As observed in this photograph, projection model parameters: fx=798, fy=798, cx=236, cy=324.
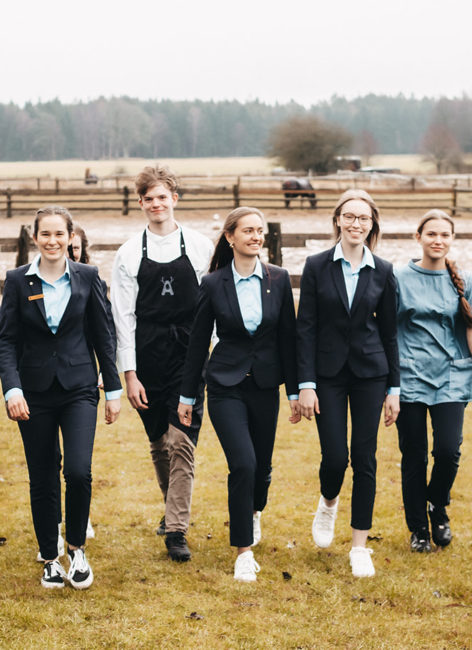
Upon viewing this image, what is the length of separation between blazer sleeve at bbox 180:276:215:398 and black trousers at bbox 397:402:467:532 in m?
1.19

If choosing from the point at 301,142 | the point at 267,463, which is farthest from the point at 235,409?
the point at 301,142

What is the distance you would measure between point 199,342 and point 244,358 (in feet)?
0.86

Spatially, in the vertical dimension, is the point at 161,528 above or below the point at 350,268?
below

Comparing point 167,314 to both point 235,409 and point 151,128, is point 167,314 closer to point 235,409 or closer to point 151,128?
point 235,409

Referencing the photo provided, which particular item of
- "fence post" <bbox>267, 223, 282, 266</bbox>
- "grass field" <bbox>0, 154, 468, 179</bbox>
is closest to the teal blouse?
"fence post" <bbox>267, 223, 282, 266</bbox>

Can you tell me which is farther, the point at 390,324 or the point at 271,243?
the point at 271,243

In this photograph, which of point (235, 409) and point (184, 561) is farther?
point (184, 561)

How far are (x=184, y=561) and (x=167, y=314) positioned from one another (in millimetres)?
1399

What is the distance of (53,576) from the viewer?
411cm

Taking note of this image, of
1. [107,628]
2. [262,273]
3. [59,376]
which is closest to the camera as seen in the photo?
[107,628]

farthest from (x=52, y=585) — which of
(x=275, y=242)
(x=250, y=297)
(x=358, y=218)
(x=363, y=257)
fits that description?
(x=275, y=242)

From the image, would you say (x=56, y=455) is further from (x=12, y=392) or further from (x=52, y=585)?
(x=52, y=585)

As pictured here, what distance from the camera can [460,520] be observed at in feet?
17.3

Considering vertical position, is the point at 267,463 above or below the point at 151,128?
below
